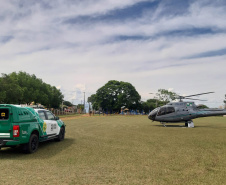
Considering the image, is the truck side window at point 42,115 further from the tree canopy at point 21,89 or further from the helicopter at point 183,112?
the tree canopy at point 21,89

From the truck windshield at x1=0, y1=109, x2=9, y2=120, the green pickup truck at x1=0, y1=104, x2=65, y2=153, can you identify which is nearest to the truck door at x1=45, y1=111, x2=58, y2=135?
the green pickup truck at x1=0, y1=104, x2=65, y2=153

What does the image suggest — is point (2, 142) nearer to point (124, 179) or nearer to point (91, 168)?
point (91, 168)

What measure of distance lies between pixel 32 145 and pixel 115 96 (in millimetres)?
74158

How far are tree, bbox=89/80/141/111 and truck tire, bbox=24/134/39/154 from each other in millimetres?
71314

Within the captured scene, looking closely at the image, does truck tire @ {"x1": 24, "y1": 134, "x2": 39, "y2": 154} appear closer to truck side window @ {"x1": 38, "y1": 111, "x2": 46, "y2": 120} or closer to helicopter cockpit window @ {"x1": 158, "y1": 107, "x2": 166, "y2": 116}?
truck side window @ {"x1": 38, "y1": 111, "x2": 46, "y2": 120}

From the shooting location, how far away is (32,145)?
8.96 meters

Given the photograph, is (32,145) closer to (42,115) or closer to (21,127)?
(21,127)

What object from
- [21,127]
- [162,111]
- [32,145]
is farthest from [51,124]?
[162,111]

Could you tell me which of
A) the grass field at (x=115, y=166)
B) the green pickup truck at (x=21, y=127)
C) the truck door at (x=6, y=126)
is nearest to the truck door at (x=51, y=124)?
the green pickup truck at (x=21, y=127)

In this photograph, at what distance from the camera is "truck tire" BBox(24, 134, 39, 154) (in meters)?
8.62

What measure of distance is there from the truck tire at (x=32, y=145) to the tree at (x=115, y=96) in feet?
234

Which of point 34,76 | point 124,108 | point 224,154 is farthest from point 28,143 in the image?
point 124,108

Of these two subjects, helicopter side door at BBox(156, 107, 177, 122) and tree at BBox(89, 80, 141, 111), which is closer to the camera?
helicopter side door at BBox(156, 107, 177, 122)

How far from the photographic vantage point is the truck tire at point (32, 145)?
862 centimetres
